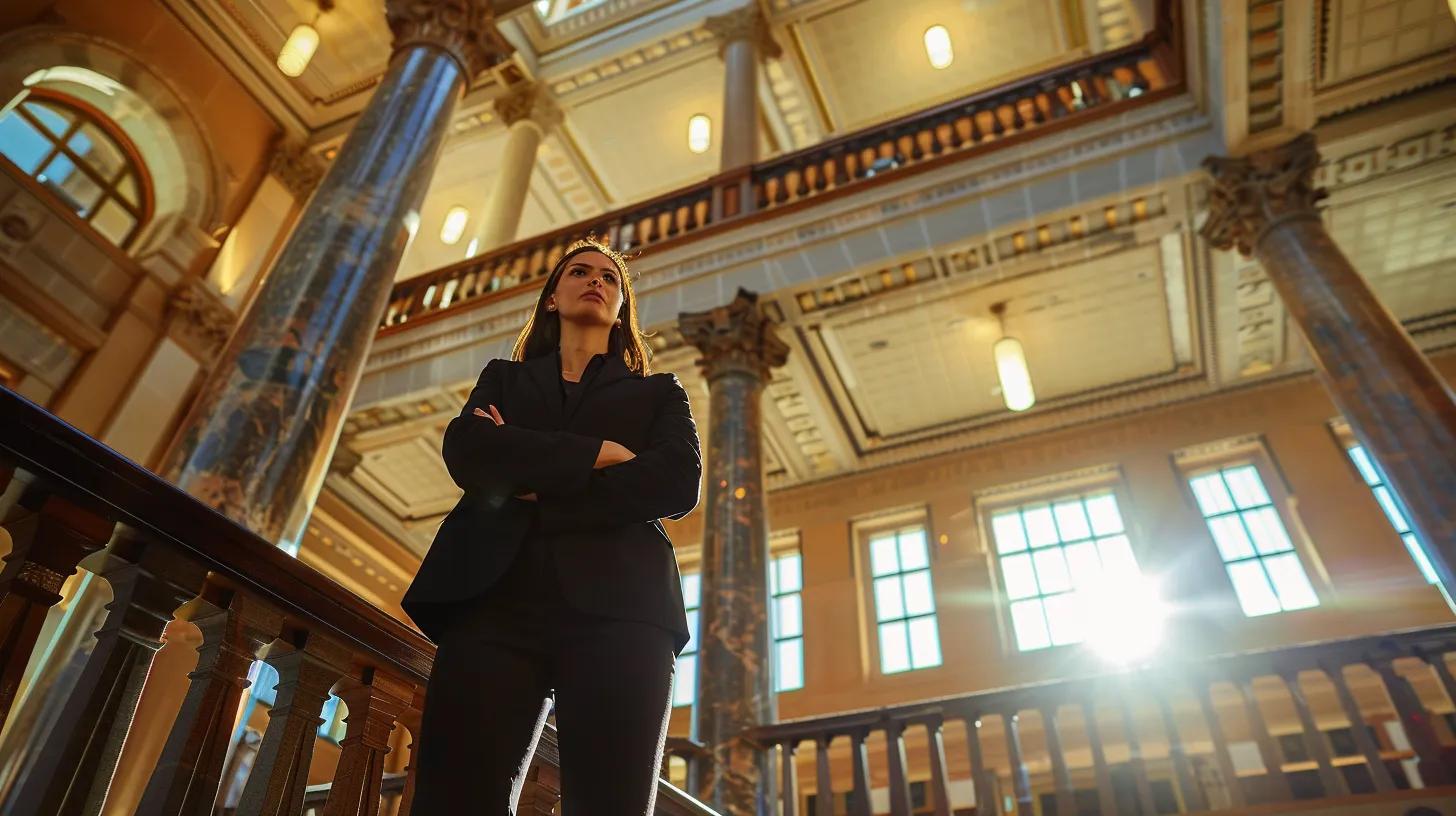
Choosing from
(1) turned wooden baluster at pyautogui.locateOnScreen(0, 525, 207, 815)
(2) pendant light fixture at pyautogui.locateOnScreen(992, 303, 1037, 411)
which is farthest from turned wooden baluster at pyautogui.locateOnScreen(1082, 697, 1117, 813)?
(1) turned wooden baluster at pyautogui.locateOnScreen(0, 525, 207, 815)

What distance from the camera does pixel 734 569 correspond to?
5793 mm

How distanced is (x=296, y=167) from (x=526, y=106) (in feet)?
10.1

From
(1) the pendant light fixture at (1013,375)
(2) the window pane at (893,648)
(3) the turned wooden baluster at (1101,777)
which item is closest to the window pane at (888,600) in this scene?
(2) the window pane at (893,648)

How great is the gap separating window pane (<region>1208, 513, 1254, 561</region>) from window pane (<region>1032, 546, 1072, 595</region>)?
57.5 inches

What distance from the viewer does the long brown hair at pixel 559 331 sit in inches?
68.3

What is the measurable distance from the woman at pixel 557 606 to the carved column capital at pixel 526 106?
1120 cm

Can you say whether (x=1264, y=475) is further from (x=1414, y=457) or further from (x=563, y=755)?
(x=563, y=755)

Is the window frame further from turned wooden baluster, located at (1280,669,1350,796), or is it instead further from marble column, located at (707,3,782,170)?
turned wooden baluster, located at (1280,669,1350,796)

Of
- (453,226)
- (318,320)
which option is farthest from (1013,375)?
(453,226)

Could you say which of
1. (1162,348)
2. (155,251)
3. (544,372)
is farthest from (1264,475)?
(155,251)

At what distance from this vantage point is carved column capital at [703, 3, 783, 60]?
10891 millimetres

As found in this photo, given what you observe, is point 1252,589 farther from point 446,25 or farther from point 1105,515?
point 446,25

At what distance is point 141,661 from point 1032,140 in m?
7.07

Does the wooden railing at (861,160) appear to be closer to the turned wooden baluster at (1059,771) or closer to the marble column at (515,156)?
the marble column at (515,156)
